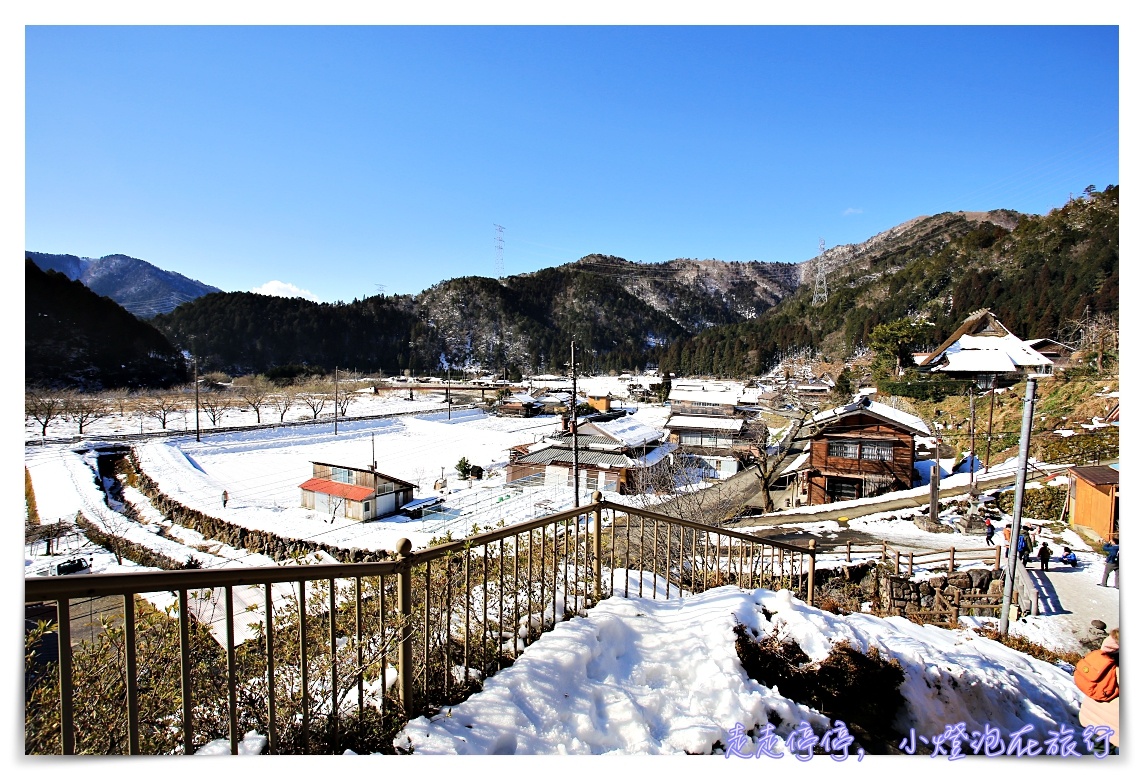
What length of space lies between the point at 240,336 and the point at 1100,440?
326 feet

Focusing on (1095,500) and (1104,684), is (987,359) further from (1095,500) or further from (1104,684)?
(1104,684)

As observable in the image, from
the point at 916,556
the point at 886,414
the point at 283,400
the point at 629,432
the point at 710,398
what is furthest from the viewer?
the point at 283,400

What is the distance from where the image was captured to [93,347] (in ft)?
137

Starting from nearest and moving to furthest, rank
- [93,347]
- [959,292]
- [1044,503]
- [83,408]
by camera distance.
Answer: [1044,503]
[83,408]
[93,347]
[959,292]

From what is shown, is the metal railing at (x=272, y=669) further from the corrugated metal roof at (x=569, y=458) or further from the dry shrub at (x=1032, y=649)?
the corrugated metal roof at (x=569, y=458)

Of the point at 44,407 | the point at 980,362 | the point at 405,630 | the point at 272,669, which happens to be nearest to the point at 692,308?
the point at 980,362

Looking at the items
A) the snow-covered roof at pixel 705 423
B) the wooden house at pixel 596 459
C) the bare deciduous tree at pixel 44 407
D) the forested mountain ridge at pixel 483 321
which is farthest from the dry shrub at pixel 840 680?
the forested mountain ridge at pixel 483 321

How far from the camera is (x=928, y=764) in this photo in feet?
6.75

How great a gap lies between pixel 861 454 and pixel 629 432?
32.4ft

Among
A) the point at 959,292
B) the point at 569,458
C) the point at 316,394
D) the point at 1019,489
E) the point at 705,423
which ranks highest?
the point at 959,292

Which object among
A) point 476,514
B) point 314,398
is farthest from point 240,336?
point 476,514

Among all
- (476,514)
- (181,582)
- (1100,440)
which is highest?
(181,582)

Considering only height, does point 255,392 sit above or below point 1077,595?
above
